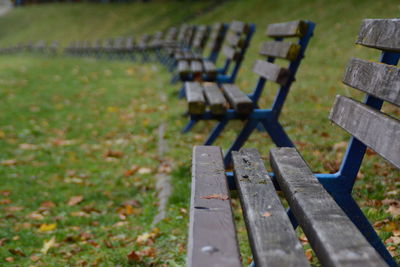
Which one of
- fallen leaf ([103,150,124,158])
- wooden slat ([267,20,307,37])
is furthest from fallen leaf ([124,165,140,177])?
wooden slat ([267,20,307,37])

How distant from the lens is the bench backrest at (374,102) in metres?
1.41

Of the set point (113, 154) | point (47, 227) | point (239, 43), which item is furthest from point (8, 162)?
point (239, 43)

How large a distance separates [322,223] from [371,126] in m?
0.52

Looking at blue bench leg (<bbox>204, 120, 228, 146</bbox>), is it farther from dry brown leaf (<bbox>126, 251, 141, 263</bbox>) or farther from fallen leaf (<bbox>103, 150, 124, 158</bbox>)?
fallen leaf (<bbox>103, 150, 124, 158</bbox>)

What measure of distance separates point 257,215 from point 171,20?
22.7 meters

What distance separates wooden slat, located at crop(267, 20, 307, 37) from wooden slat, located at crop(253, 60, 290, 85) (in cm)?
24

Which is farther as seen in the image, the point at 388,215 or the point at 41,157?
the point at 41,157

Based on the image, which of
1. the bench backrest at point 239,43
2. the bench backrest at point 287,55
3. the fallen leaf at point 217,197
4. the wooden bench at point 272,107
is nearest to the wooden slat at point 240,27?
the bench backrest at point 239,43

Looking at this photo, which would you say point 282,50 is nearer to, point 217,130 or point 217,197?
point 217,130

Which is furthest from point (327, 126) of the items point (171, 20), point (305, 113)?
point (171, 20)

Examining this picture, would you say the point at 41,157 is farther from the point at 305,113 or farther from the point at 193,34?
the point at 193,34

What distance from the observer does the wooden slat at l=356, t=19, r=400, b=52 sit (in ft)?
4.99

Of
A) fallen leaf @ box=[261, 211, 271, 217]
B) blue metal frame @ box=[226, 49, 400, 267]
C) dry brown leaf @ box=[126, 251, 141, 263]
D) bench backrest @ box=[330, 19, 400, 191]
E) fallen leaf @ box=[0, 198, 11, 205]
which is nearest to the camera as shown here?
fallen leaf @ box=[261, 211, 271, 217]

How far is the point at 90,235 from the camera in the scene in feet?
8.99
